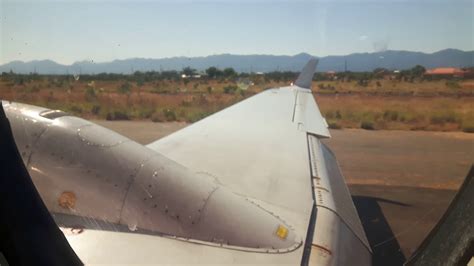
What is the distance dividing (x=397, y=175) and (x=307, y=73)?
9.14 ft

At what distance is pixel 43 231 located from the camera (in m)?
1.20

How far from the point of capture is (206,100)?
1667 cm

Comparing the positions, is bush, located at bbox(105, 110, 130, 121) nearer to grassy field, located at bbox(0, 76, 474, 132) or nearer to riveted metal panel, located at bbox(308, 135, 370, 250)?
grassy field, located at bbox(0, 76, 474, 132)

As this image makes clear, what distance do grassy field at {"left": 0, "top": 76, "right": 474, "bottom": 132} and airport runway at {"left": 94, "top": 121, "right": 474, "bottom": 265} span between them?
518mm

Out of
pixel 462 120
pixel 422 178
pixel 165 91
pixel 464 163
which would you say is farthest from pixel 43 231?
pixel 462 120

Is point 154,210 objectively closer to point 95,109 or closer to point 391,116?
point 95,109

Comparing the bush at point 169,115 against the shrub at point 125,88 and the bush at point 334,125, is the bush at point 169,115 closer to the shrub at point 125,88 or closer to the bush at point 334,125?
the shrub at point 125,88

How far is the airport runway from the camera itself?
19.5 ft

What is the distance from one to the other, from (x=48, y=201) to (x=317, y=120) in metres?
4.80

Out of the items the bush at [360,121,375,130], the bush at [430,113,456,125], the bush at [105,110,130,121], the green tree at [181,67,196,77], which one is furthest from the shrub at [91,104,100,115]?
the bush at [360,121,375,130]

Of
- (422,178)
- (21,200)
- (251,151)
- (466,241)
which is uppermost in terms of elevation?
(21,200)

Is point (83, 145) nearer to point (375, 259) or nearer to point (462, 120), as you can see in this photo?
point (375, 259)

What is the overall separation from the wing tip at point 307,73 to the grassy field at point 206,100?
9.45 feet

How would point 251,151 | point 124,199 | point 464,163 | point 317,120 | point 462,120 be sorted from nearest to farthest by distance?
point 124,199 → point 251,151 → point 317,120 → point 464,163 → point 462,120
